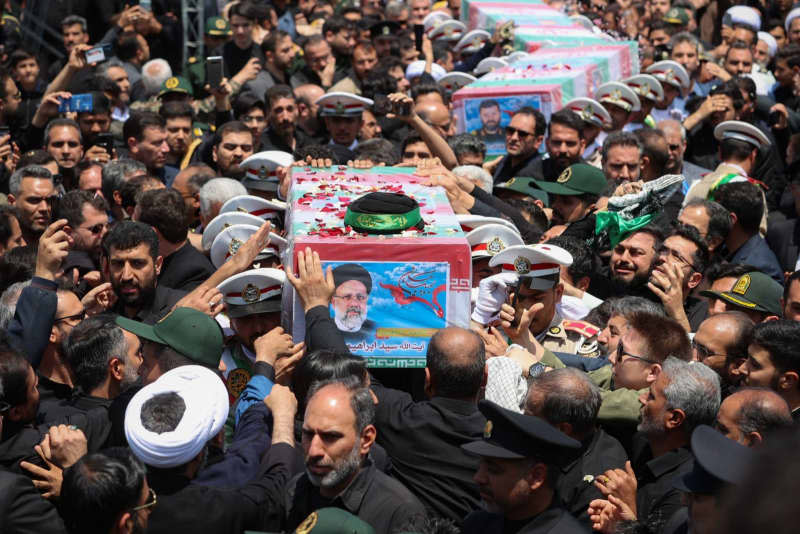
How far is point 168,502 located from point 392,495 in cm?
77

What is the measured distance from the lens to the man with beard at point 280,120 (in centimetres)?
869

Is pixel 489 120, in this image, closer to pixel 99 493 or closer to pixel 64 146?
pixel 64 146

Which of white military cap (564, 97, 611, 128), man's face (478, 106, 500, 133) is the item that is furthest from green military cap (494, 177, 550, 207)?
man's face (478, 106, 500, 133)

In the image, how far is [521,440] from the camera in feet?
10.8

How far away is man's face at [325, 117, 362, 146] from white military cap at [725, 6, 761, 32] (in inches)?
238

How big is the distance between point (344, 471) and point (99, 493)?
84cm

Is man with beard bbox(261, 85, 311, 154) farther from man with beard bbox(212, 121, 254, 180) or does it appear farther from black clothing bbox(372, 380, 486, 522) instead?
black clothing bbox(372, 380, 486, 522)

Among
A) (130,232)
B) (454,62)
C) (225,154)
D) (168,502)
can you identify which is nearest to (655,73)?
(454,62)

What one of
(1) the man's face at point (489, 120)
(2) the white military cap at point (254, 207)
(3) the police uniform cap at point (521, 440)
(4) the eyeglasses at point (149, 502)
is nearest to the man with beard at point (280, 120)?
(1) the man's face at point (489, 120)

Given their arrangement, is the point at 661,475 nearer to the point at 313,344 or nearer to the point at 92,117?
the point at 313,344

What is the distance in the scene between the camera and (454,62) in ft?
39.4

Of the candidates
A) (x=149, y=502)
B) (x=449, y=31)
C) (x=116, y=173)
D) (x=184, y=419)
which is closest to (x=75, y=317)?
(x=184, y=419)

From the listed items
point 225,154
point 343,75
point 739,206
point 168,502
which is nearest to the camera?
point 168,502

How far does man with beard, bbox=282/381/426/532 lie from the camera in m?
3.52
